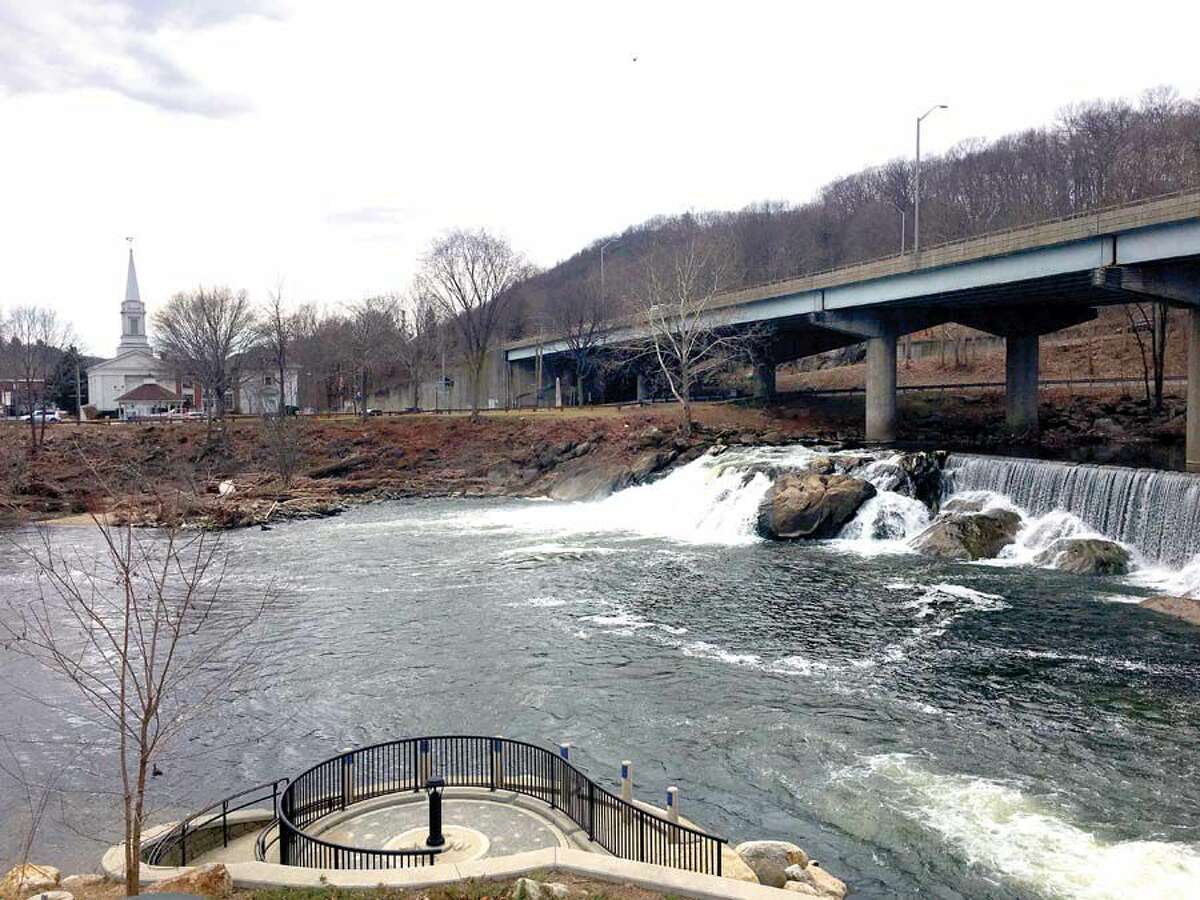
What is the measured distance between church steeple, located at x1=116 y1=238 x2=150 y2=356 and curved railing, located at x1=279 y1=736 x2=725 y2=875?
129402mm

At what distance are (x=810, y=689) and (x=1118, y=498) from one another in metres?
17.0

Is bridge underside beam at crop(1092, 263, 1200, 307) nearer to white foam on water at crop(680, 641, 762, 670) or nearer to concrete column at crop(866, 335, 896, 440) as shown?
concrete column at crop(866, 335, 896, 440)

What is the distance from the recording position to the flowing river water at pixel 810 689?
1238cm

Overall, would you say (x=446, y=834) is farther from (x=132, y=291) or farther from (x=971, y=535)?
(x=132, y=291)

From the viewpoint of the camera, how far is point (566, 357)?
8475cm

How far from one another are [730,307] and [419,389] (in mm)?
44203

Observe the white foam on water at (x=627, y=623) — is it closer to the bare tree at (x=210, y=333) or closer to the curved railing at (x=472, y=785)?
the curved railing at (x=472, y=785)

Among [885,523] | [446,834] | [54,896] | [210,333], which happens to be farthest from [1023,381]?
[210,333]

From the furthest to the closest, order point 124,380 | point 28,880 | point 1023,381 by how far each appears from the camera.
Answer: point 124,380 < point 1023,381 < point 28,880

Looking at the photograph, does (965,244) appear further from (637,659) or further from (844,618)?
(637,659)

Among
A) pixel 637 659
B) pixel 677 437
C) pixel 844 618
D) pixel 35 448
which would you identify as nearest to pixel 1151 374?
pixel 677 437

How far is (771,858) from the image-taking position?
35.7ft

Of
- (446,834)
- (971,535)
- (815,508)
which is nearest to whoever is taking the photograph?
(446,834)

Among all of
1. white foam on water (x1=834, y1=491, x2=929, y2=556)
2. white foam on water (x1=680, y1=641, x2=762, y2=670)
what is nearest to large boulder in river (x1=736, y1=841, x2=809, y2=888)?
white foam on water (x1=680, y1=641, x2=762, y2=670)
